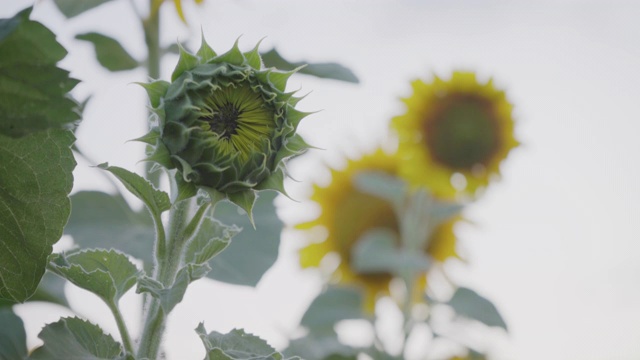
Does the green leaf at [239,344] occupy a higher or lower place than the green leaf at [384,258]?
lower

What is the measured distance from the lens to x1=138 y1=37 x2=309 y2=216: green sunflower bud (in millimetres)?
570

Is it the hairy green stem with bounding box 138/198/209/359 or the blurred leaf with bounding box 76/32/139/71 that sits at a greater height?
the blurred leaf with bounding box 76/32/139/71

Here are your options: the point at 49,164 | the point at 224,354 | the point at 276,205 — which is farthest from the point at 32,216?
the point at 276,205

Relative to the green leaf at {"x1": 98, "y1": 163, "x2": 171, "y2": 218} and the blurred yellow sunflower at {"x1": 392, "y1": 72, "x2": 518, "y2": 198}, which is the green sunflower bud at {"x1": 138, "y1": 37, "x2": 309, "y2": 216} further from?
the blurred yellow sunflower at {"x1": 392, "y1": 72, "x2": 518, "y2": 198}

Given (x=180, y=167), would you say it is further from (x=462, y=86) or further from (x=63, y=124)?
(x=462, y=86)

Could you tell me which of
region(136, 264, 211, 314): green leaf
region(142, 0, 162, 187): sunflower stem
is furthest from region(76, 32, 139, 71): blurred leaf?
region(136, 264, 211, 314): green leaf

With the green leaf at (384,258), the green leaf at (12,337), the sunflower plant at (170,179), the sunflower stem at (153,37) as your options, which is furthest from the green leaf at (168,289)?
the green leaf at (384,258)

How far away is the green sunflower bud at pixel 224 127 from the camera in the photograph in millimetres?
570

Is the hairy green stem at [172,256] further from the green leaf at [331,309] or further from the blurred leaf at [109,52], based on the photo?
the green leaf at [331,309]

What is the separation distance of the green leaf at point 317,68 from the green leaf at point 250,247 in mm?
145

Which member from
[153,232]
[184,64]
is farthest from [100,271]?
[153,232]

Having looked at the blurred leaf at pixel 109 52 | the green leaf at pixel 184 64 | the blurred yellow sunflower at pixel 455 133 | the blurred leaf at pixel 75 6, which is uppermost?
the blurred yellow sunflower at pixel 455 133

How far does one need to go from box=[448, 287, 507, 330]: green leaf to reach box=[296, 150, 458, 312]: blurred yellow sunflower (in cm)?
28

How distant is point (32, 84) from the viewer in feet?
1.69
